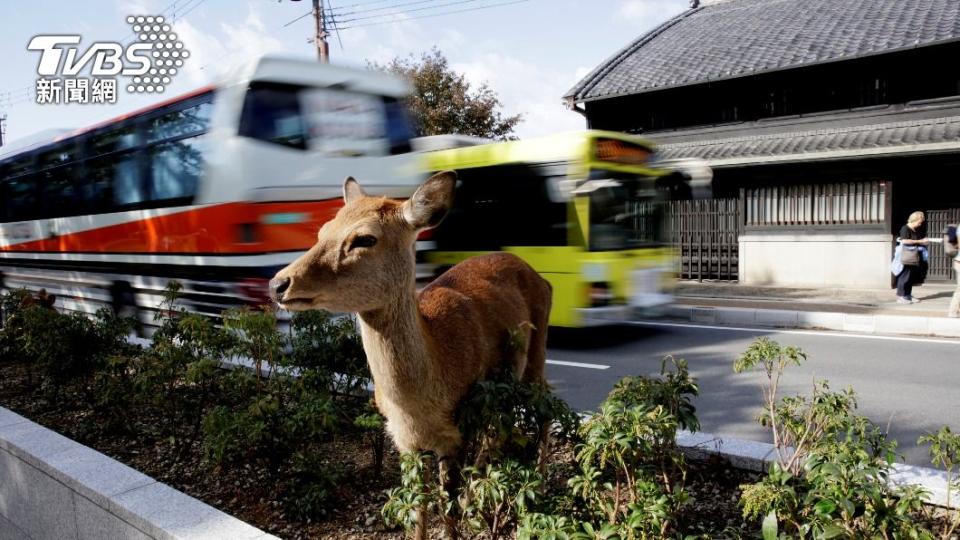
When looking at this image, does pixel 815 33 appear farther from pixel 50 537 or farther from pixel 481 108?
pixel 50 537

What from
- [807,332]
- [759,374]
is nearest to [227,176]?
[759,374]

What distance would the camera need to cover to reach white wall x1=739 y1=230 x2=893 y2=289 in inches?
553

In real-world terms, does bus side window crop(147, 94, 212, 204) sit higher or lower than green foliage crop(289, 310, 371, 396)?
higher

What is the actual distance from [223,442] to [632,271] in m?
6.44

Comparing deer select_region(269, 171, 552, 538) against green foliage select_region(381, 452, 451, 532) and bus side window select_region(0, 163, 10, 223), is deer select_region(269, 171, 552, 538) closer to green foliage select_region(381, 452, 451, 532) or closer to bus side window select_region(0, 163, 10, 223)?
green foliage select_region(381, 452, 451, 532)

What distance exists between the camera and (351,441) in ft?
14.8

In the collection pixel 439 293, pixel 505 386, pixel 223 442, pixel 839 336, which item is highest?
pixel 439 293

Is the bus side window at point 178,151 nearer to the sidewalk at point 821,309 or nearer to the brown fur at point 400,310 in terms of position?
the brown fur at point 400,310

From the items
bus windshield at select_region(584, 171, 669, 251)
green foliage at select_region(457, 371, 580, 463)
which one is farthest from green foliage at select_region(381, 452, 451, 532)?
bus windshield at select_region(584, 171, 669, 251)

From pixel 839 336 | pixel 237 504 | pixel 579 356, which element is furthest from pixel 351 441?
pixel 839 336

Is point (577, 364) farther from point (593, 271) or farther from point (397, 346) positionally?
point (397, 346)

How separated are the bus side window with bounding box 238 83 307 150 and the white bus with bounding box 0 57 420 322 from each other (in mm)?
13

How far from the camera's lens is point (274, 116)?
25.9 feet

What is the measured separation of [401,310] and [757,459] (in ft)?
7.73
